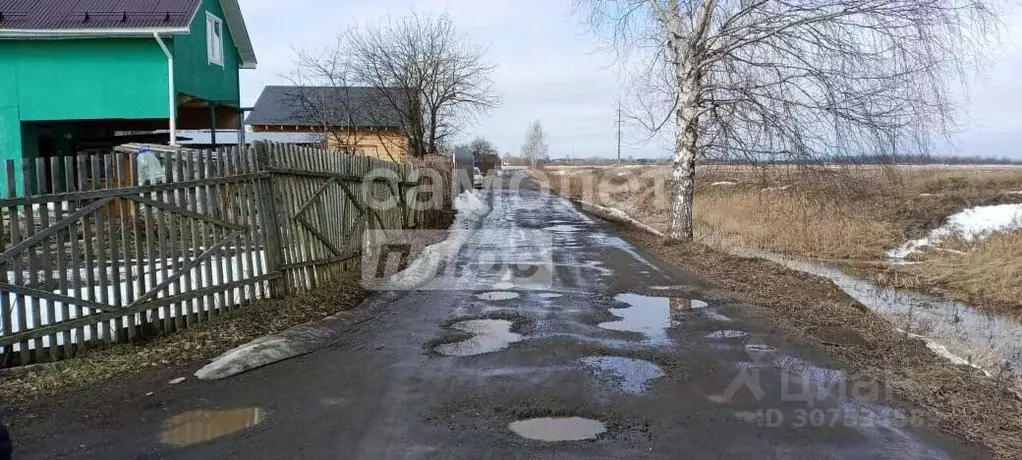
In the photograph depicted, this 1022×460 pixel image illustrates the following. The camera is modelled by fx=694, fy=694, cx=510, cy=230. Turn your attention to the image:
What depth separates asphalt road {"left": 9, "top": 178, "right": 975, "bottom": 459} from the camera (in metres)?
4.22

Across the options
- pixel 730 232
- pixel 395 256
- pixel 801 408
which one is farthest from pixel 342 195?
pixel 730 232

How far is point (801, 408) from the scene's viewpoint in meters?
4.96

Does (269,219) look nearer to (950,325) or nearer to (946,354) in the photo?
(946,354)

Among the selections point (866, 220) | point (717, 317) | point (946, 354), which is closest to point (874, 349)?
point (946, 354)

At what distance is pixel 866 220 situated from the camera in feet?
72.1

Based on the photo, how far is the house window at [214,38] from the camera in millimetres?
19438

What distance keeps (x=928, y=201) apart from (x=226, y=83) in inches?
1016

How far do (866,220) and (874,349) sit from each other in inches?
678

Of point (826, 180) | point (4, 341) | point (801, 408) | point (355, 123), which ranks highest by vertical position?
point (355, 123)

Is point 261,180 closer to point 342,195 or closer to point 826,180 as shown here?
point 342,195

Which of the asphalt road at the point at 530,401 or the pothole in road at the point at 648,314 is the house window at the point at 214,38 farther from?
the pothole in road at the point at 648,314

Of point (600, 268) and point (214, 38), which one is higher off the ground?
point (214, 38)

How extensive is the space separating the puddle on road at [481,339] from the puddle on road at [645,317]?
44.4 inches

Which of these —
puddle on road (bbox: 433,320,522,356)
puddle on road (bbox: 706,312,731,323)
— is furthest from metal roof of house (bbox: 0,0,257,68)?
puddle on road (bbox: 706,312,731,323)
